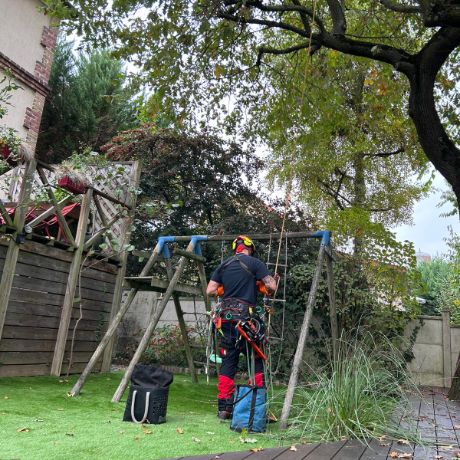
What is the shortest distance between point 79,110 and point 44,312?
12197mm

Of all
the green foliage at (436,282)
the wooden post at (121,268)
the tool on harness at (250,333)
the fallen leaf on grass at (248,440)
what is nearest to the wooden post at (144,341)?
the tool on harness at (250,333)

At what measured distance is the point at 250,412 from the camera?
4250 mm

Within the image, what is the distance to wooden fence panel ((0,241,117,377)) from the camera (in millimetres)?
6281

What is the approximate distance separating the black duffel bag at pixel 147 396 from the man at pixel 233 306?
24.8 inches

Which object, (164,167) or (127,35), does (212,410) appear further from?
(164,167)

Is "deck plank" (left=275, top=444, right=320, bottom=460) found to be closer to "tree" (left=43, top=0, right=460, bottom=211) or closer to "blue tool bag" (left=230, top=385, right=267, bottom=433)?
"blue tool bag" (left=230, top=385, right=267, bottom=433)

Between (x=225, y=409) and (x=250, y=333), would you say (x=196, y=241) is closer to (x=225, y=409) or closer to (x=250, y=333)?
(x=250, y=333)

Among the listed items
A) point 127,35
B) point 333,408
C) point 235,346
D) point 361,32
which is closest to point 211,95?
point 127,35

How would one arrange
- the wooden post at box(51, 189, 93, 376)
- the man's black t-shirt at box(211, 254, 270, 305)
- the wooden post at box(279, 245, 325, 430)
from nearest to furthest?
the wooden post at box(279, 245, 325, 430) → the man's black t-shirt at box(211, 254, 270, 305) → the wooden post at box(51, 189, 93, 376)

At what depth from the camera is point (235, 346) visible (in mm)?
4938

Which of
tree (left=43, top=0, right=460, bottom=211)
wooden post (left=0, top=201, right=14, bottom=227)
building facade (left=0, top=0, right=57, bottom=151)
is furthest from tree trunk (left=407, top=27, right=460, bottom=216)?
building facade (left=0, top=0, right=57, bottom=151)

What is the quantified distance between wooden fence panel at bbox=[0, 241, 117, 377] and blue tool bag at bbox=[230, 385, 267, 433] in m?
3.44

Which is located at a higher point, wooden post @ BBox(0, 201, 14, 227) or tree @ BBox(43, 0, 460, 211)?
tree @ BBox(43, 0, 460, 211)

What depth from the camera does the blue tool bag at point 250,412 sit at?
4.25m
